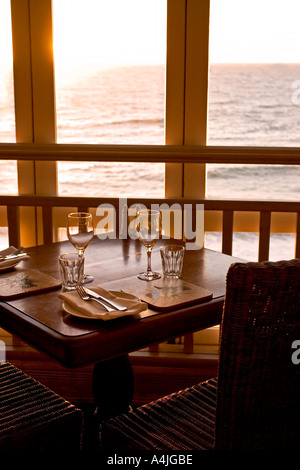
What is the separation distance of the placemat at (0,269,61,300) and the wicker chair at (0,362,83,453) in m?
0.31

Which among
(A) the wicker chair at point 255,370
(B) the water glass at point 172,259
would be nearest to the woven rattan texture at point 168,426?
(A) the wicker chair at point 255,370

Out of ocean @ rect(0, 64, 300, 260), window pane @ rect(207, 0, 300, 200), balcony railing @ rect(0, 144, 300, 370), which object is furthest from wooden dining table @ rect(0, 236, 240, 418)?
ocean @ rect(0, 64, 300, 260)

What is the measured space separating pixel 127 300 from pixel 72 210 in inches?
54.6

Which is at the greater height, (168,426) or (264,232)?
(264,232)

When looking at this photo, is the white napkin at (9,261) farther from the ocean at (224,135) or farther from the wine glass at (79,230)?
the ocean at (224,135)

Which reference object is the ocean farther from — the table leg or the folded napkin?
the folded napkin

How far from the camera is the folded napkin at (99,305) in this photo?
4.58ft

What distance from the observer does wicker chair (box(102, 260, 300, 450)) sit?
3.64 feet

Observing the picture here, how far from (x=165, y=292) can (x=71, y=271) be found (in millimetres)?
266

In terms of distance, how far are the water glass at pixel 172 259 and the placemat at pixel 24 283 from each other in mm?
309

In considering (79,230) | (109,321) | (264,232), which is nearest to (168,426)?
(109,321)

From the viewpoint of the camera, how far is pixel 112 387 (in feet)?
6.08

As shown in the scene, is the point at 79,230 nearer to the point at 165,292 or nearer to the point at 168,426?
the point at 165,292

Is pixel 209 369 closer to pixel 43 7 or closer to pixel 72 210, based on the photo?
pixel 72 210
